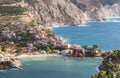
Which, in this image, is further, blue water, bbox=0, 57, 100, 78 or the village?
the village

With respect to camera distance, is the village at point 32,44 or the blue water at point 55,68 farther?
the village at point 32,44

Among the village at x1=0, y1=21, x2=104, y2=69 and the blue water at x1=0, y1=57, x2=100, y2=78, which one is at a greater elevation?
the village at x1=0, y1=21, x2=104, y2=69

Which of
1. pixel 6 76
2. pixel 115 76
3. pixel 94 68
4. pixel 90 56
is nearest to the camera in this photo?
pixel 115 76

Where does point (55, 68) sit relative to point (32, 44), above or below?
below

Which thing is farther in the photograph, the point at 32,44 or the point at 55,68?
the point at 32,44

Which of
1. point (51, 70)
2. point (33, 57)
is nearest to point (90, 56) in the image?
point (33, 57)

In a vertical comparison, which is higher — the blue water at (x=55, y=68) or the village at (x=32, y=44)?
the village at (x=32, y=44)

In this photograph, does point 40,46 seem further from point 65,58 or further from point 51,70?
point 51,70

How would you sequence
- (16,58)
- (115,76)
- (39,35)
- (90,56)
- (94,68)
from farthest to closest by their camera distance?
(39,35)
(90,56)
(16,58)
(94,68)
(115,76)
